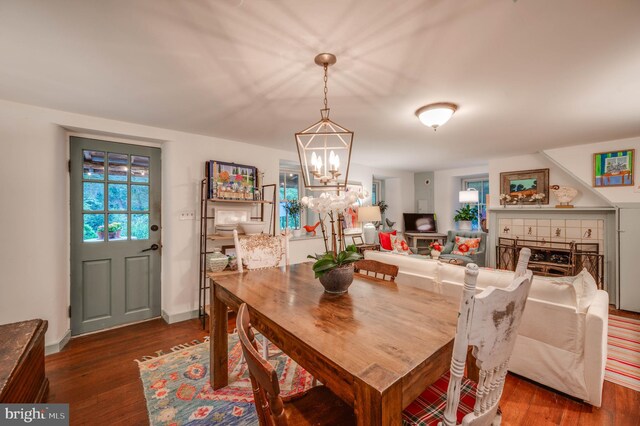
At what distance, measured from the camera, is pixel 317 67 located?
5.95 feet

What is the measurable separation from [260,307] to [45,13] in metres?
1.77

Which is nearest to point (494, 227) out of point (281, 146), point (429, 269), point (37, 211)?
point (429, 269)

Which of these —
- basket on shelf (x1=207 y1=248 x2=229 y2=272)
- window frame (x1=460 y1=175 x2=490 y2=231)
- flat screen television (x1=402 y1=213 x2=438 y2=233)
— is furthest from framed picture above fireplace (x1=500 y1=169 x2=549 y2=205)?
basket on shelf (x1=207 y1=248 x2=229 y2=272)

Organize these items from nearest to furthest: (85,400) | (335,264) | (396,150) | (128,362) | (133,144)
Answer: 1. (335,264)
2. (85,400)
3. (128,362)
4. (133,144)
5. (396,150)

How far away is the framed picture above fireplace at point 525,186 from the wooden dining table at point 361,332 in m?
4.16

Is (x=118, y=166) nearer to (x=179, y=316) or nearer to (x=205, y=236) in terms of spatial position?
(x=205, y=236)

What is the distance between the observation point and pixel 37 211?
2424 millimetres

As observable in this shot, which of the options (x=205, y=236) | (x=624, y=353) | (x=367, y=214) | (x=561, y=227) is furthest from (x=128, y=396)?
(x=561, y=227)

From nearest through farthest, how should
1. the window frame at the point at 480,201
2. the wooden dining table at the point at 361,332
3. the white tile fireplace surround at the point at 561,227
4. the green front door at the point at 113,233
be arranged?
1. the wooden dining table at the point at 361,332
2. the green front door at the point at 113,233
3. the white tile fireplace surround at the point at 561,227
4. the window frame at the point at 480,201

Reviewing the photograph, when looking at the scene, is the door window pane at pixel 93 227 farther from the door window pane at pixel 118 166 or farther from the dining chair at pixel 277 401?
the dining chair at pixel 277 401

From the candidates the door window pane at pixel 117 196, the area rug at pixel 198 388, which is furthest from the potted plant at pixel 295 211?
the area rug at pixel 198 388

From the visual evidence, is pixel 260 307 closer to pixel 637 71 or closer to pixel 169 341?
pixel 169 341

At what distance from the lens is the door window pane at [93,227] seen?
2846 millimetres

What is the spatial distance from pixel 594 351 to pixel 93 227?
4.35 meters
